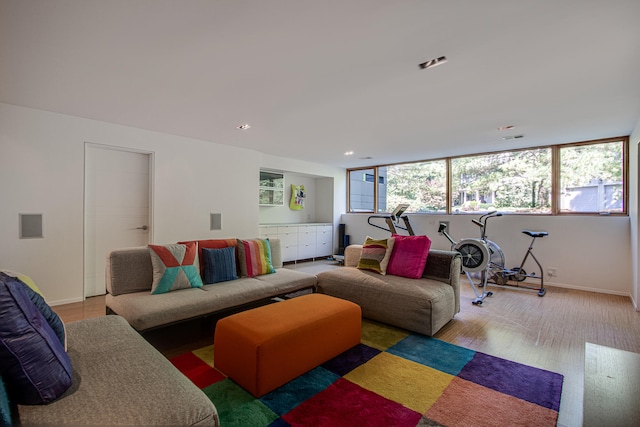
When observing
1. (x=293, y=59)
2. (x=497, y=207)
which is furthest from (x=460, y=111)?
(x=497, y=207)

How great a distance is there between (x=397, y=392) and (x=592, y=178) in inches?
201

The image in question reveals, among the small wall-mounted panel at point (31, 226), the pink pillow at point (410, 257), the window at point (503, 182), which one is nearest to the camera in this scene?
the pink pillow at point (410, 257)

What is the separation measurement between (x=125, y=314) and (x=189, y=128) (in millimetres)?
2876

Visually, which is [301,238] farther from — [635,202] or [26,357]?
[26,357]

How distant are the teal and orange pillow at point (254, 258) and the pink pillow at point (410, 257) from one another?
4.97 ft

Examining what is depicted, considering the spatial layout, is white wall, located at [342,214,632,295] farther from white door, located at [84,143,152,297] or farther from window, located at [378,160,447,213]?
white door, located at [84,143,152,297]

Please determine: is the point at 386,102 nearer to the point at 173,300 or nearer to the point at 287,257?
the point at 173,300

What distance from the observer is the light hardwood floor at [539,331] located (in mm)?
2404

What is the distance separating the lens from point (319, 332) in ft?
7.45

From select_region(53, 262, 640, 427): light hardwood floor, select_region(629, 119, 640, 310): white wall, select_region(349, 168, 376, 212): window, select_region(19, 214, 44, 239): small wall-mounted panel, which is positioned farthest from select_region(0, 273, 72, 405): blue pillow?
select_region(349, 168, 376, 212): window

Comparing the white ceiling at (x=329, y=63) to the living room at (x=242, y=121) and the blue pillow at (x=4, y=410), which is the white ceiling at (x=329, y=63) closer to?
the living room at (x=242, y=121)

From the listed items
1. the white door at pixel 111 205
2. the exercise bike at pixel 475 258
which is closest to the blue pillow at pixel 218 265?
the white door at pixel 111 205

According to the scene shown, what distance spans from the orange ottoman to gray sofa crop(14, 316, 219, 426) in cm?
Result: 56

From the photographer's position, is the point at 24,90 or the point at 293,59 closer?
the point at 293,59
